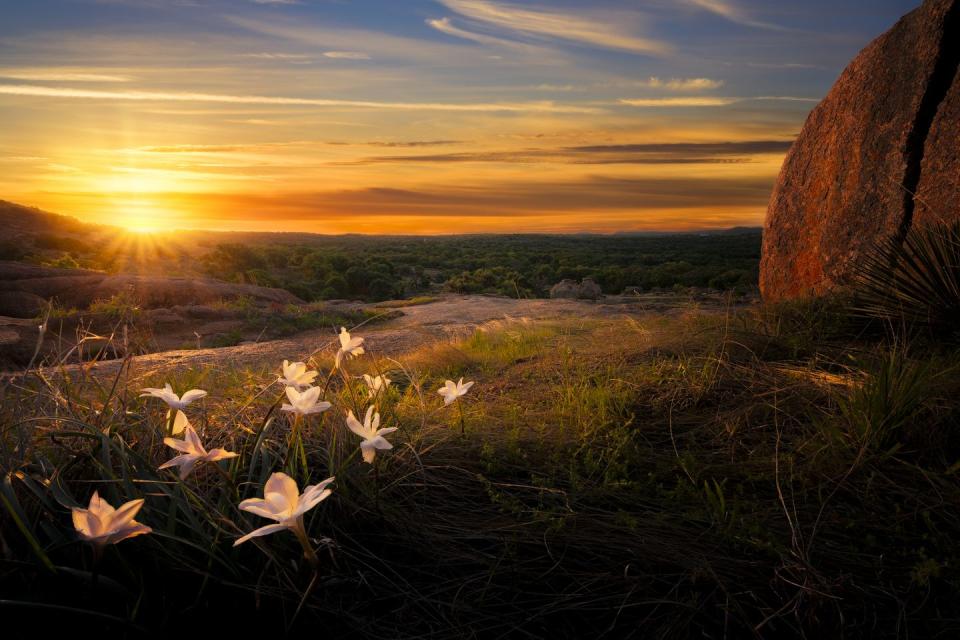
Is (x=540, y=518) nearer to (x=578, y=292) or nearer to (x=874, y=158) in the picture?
(x=874, y=158)

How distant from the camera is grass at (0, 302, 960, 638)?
1.92 meters

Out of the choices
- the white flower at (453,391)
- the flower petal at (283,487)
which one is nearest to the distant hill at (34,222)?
the white flower at (453,391)

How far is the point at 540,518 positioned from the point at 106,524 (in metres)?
1.51

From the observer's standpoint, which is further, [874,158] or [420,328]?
[420,328]

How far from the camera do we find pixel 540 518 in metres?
2.38

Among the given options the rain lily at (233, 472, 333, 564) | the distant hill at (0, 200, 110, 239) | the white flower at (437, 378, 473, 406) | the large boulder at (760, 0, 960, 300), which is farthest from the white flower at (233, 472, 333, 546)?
the distant hill at (0, 200, 110, 239)

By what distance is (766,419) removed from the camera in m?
3.45

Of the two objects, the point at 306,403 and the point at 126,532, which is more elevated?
the point at 306,403

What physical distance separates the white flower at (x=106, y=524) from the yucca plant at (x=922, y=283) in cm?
472

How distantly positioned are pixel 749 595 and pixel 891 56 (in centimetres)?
668

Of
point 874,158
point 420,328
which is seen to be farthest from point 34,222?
point 874,158

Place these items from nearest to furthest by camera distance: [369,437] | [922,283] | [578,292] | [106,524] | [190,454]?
[106,524]
[190,454]
[369,437]
[922,283]
[578,292]

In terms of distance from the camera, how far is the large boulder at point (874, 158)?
19.0 feet

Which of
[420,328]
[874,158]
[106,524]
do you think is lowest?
[420,328]
